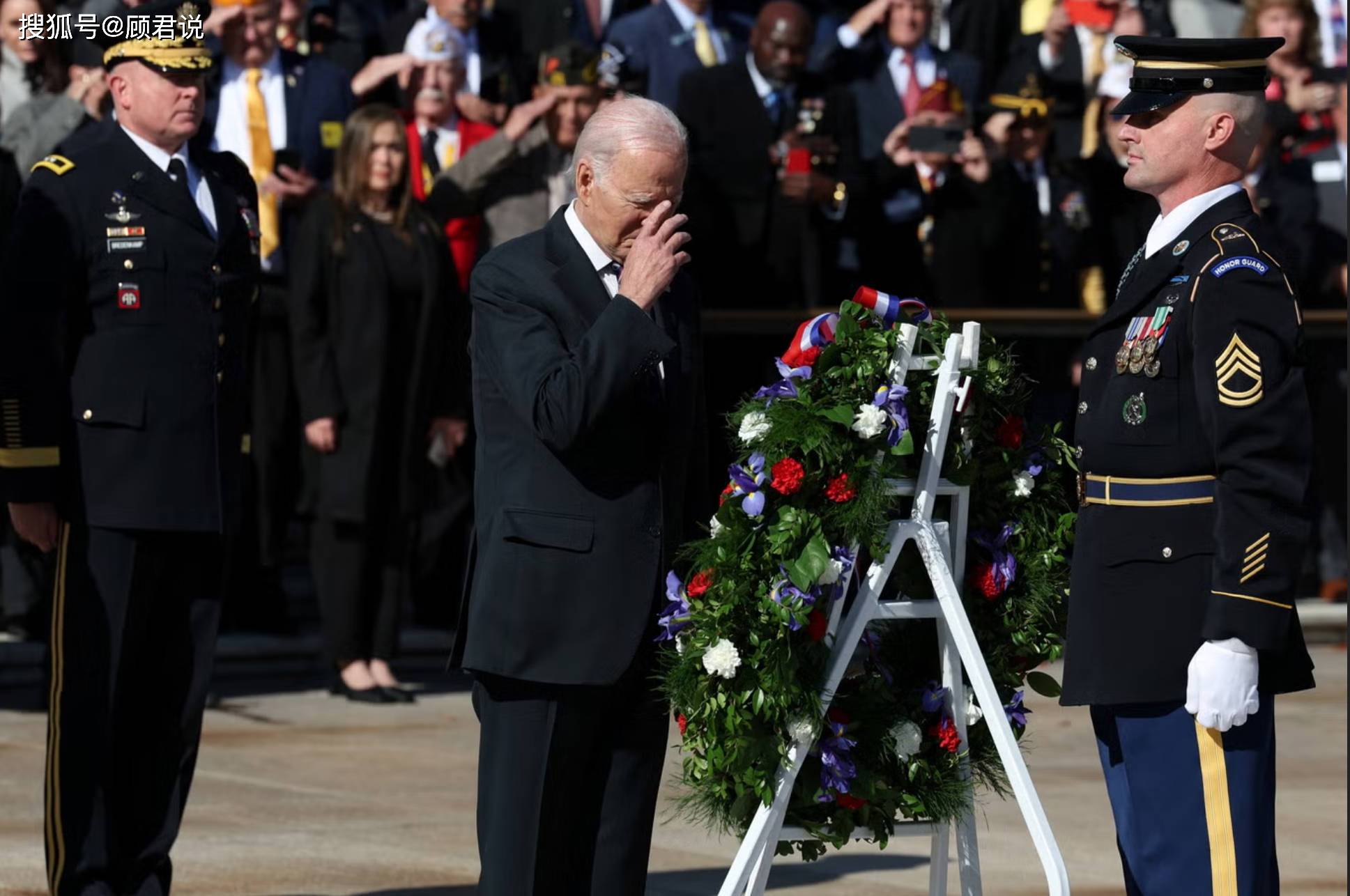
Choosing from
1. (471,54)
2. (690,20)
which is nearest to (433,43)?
(471,54)

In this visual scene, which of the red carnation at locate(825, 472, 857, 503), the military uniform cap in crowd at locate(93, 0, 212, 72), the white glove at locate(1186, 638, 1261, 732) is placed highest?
the military uniform cap in crowd at locate(93, 0, 212, 72)

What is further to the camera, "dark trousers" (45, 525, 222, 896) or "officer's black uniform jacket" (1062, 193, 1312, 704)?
"dark trousers" (45, 525, 222, 896)

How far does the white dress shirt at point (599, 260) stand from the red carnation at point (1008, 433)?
901 millimetres

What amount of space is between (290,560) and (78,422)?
5.50m

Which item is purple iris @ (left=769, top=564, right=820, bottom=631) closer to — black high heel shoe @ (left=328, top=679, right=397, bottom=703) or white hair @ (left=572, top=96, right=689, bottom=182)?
white hair @ (left=572, top=96, right=689, bottom=182)

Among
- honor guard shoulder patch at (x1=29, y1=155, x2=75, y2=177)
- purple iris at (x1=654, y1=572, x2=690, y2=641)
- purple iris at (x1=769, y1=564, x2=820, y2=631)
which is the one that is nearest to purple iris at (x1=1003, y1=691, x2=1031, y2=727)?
purple iris at (x1=769, y1=564, x2=820, y2=631)

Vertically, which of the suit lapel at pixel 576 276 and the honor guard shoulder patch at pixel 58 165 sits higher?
the honor guard shoulder patch at pixel 58 165

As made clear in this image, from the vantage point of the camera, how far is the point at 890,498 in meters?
4.94

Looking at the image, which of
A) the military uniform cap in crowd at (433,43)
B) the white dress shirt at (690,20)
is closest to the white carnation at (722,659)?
the military uniform cap in crowd at (433,43)

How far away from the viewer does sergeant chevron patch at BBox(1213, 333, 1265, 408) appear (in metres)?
4.27

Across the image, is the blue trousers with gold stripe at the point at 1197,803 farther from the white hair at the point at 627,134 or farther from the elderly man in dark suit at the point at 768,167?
the elderly man in dark suit at the point at 768,167

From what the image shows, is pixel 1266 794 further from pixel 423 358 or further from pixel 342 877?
pixel 423 358

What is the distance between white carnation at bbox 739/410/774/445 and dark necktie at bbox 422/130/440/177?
5765mm

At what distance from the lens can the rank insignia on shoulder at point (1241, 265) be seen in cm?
437
